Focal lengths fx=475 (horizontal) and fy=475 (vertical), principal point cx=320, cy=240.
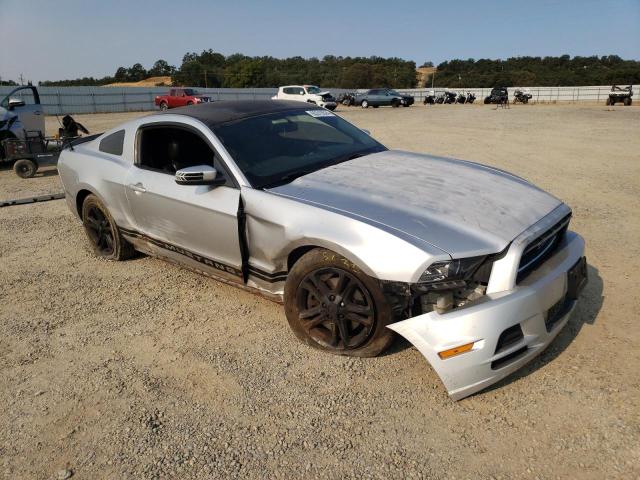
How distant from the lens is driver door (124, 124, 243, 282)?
3352 millimetres

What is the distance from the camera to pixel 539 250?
2.82 m

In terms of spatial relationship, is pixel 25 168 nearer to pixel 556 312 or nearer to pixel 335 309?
pixel 335 309

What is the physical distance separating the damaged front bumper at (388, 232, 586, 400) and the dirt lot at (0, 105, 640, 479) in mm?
245

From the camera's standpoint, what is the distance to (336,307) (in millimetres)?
2826

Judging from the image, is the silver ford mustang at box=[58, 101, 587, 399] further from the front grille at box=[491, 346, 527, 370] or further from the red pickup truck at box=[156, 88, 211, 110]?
the red pickup truck at box=[156, 88, 211, 110]

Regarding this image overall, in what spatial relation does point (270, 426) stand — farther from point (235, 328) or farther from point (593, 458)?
point (593, 458)

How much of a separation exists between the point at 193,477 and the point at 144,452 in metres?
0.33

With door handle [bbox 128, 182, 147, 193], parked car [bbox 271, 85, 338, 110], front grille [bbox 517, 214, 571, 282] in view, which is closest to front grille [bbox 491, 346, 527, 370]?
front grille [bbox 517, 214, 571, 282]

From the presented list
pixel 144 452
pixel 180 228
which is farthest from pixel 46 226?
pixel 144 452

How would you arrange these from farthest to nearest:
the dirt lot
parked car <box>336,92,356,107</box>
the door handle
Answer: parked car <box>336,92,356,107</box>, the door handle, the dirt lot

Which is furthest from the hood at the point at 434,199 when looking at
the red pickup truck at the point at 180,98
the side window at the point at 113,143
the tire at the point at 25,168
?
the red pickup truck at the point at 180,98

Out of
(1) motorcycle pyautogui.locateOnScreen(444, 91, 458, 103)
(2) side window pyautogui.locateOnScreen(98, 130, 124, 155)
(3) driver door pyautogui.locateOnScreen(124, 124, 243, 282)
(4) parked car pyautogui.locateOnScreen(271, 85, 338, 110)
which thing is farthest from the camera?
(1) motorcycle pyautogui.locateOnScreen(444, 91, 458, 103)

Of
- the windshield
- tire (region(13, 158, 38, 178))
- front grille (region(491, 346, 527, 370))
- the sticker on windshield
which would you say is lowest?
front grille (region(491, 346, 527, 370))

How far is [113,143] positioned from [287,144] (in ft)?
5.96
